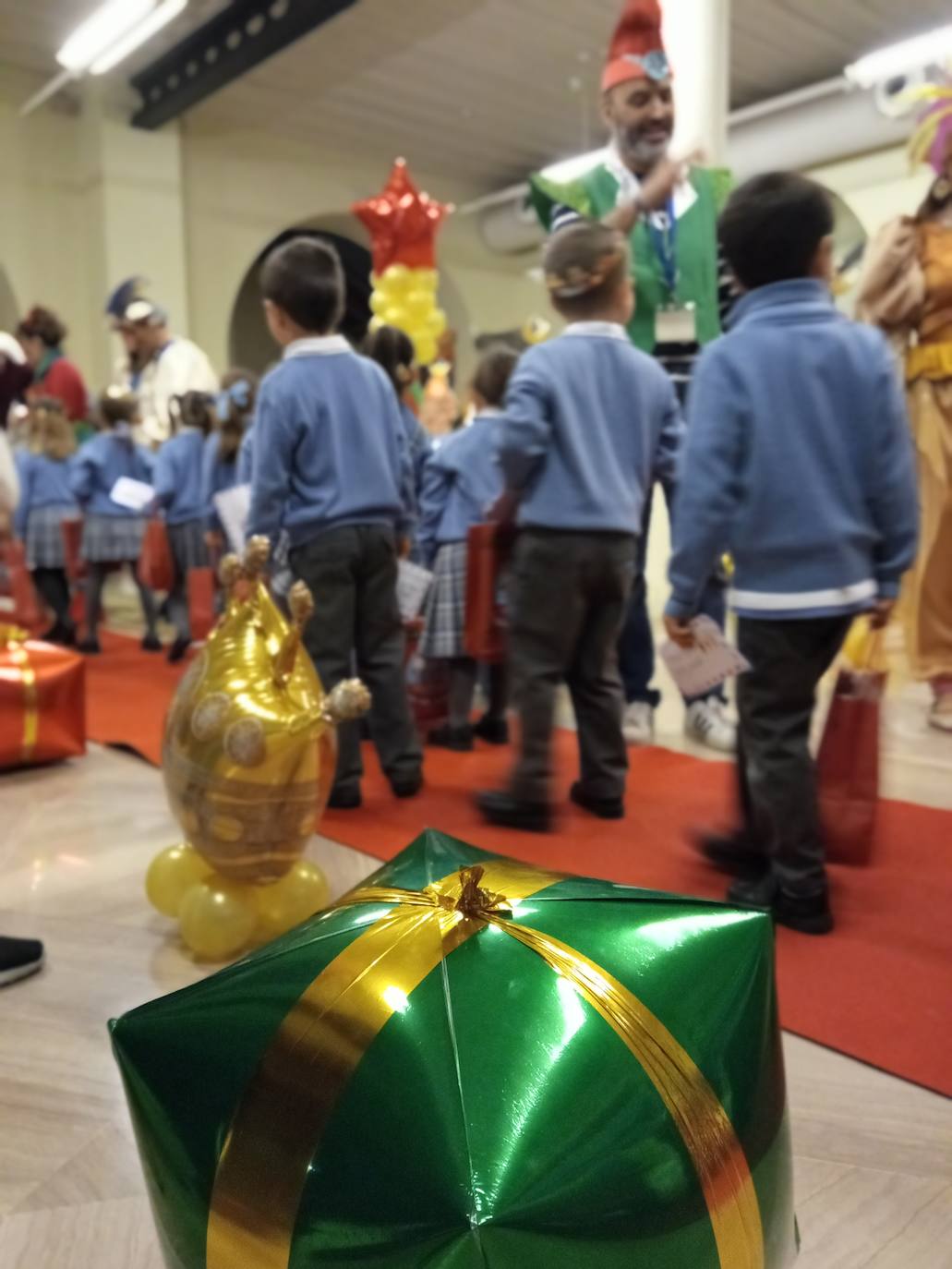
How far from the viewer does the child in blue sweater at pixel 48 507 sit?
15.5 ft

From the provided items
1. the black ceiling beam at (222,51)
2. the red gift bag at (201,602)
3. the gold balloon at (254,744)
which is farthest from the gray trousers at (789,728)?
the black ceiling beam at (222,51)

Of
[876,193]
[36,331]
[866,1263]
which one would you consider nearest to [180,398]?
[36,331]

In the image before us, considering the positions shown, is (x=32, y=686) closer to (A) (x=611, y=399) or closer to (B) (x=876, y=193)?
(A) (x=611, y=399)

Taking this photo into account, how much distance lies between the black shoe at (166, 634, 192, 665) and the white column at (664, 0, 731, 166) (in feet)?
8.69

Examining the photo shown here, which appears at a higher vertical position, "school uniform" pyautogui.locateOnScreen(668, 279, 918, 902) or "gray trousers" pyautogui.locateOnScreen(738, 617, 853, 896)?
"school uniform" pyautogui.locateOnScreen(668, 279, 918, 902)

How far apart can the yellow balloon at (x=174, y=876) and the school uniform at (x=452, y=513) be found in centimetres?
124

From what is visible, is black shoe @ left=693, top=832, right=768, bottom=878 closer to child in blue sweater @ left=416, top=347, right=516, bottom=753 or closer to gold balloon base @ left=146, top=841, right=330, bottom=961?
gold balloon base @ left=146, top=841, right=330, bottom=961

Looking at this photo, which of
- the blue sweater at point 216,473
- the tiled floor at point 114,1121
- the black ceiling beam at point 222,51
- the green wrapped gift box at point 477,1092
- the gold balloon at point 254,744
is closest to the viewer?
the green wrapped gift box at point 477,1092

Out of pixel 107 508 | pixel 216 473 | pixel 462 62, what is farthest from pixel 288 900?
pixel 462 62

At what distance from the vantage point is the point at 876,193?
7438mm

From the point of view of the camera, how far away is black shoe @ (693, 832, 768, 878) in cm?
188

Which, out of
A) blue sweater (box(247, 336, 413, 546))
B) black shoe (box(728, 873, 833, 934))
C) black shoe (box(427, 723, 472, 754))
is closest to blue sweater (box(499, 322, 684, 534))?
blue sweater (box(247, 336, 413, 546))

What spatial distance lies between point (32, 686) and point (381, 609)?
2.86ft

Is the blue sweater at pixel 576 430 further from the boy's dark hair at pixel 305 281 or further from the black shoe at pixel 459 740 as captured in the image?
the black shoe at pixel 459 740
